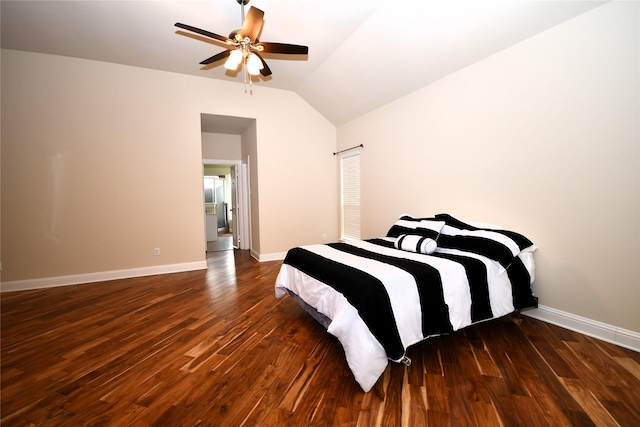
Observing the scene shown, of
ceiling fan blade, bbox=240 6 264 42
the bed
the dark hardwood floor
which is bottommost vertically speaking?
the dark hardwood floor

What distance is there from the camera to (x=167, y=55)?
3838 millimetres

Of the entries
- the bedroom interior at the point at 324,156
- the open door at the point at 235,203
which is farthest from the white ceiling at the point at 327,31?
the open door at the point at 235,203

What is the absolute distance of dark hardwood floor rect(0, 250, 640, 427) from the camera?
149cm

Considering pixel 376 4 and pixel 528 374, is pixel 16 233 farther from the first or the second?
pixel 528 374

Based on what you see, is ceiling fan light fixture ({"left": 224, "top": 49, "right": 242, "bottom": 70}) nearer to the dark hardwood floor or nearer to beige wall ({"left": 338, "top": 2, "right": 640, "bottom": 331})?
beige wall ({"left": 338, "top": 2, "right": 640, "bottom": 331})

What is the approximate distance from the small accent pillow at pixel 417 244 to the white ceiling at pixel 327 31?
Answer: 6.87 feet

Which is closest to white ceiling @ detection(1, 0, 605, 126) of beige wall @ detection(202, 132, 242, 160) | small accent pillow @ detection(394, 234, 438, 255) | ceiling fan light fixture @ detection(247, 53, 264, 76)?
ceiling fan light fixture @ detection(247, 53, 264, 76)

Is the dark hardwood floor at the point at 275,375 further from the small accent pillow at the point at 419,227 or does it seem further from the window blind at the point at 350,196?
the window blind at the point at 350,196

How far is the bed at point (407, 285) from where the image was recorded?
68.4 inches

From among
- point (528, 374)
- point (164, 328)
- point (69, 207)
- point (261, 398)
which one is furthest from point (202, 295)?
point (528, 374)

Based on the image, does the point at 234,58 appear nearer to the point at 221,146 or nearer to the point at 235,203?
the point at 221,146

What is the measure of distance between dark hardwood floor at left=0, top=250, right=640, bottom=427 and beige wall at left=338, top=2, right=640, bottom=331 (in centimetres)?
59

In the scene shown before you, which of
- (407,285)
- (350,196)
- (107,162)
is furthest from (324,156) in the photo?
(407,285)

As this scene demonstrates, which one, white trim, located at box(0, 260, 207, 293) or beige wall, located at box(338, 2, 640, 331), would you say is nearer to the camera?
beige wall, located at box(338, 2, 640, 331)
